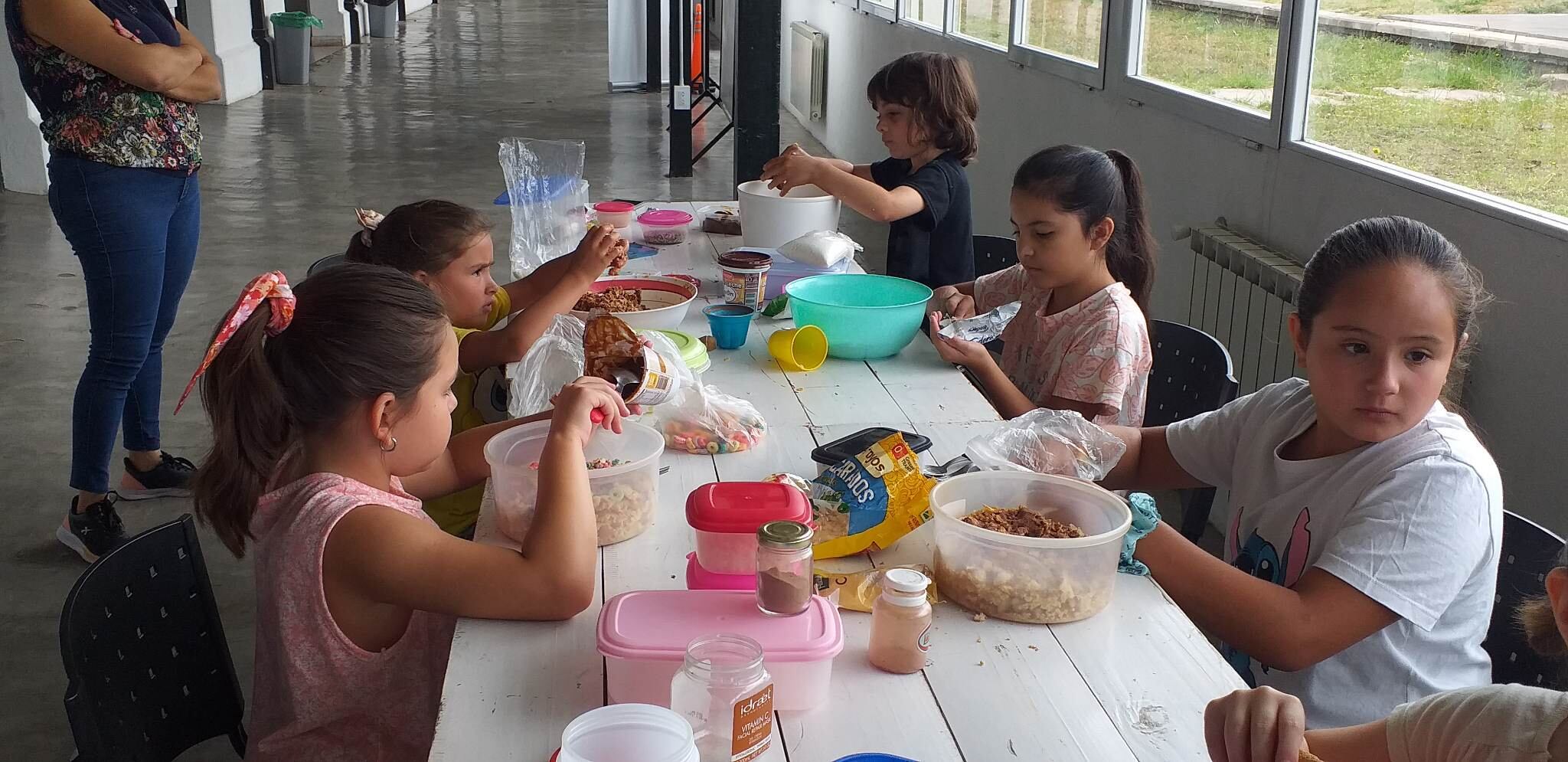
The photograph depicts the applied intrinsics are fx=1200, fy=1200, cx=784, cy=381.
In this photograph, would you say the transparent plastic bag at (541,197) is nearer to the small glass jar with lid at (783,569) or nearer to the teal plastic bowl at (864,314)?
the teal plastic bowl at (864,314)

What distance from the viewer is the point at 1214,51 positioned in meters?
3.53

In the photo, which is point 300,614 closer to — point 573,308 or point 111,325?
point 573,308

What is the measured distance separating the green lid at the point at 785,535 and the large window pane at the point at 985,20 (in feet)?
15.2

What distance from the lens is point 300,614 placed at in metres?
1.39

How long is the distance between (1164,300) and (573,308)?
2060mm

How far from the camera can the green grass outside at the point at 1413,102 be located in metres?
2.28

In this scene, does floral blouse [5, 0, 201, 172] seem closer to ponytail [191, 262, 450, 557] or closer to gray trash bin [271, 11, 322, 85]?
ponytail [191, 262, 450, 557]

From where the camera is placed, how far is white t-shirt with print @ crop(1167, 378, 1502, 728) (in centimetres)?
137

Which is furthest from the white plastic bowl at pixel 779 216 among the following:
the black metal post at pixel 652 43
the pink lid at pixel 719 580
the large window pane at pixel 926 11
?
the black metal post at pixel 652 43

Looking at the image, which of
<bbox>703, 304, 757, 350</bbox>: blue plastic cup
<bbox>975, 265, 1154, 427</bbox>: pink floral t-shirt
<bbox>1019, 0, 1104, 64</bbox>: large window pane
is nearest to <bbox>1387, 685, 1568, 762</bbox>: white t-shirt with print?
<bbox>975, 265, 1154, 427</bbox>: pink floral t-shirt

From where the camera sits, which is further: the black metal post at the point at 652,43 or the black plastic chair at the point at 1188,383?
the black metal post at the point at 652,43

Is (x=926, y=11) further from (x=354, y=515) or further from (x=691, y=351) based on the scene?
(x=354, y=515)

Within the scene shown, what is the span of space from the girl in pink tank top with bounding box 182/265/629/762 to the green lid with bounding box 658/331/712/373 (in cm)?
60

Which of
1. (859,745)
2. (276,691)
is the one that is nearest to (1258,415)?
(859,745)
